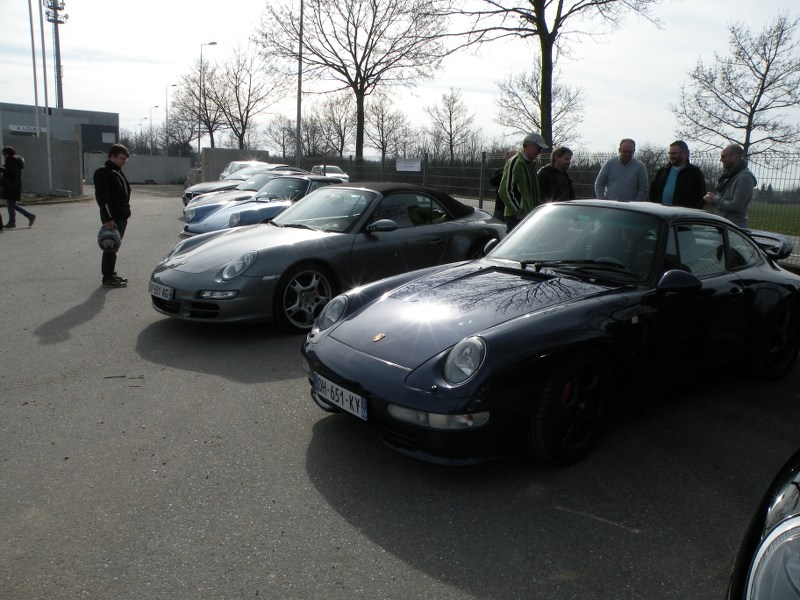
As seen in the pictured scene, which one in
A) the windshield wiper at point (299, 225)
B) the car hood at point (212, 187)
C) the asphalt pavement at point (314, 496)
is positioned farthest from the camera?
the car hood at point (212, 187)

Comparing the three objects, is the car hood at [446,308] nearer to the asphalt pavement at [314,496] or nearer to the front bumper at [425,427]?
the front bumper at [425,427]

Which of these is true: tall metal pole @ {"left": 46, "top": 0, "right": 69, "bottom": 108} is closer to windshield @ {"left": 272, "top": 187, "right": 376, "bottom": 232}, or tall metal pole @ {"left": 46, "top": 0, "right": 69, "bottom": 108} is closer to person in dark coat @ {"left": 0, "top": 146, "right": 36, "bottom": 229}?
person in dark coat @ {"left": 0, "top": 146, "right": 36, "bottom": 229}

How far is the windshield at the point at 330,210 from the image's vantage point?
6586 mm

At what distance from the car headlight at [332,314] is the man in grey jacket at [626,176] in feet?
16.6

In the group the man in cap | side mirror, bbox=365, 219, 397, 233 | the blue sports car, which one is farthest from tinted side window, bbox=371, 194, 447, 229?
the blue sports car

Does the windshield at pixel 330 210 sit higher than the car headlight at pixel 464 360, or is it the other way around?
the windshield at pixel 330 210

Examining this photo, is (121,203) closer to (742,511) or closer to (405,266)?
(405,266)

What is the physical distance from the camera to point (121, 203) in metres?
7.91

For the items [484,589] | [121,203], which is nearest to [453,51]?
[121,203]

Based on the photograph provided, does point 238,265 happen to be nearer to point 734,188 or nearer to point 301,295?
point 301,295

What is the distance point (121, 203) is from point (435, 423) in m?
6.23

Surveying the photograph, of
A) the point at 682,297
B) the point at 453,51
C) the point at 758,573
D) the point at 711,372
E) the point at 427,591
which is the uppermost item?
the point at 453,51

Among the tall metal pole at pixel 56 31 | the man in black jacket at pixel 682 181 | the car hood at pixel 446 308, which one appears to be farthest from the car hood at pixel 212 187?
the tall metal pole at pixel 56 31

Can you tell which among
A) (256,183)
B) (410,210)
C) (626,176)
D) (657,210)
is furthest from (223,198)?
(657,210)
